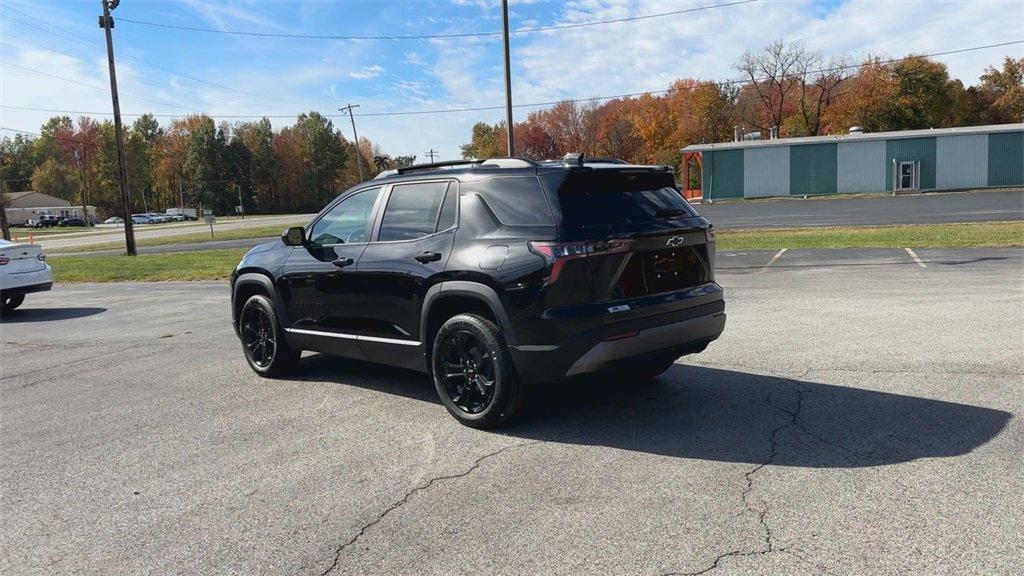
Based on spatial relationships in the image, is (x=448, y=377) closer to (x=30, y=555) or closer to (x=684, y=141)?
(x=30, y=555)

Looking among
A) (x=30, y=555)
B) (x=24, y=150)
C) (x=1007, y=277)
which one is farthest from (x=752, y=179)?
(x=24, y=150)

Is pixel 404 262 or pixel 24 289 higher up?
pixel 404 262

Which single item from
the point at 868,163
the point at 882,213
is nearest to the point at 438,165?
the point at 882,213

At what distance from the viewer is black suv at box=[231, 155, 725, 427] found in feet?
14.8

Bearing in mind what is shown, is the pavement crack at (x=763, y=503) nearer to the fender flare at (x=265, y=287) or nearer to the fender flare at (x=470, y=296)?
the fender flare at (x=470, y=296)

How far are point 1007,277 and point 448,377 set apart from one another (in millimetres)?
10150

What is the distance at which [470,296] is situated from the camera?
4.84 metres

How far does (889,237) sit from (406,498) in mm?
18319

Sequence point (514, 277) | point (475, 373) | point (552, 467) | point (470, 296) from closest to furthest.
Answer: point (552, 467) < point (514, 277) < point (470, 296) < point (475, 373)

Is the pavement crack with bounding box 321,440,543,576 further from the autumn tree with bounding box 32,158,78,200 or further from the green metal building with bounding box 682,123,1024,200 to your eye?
the autumn tree with bounding box 32,158,78,200

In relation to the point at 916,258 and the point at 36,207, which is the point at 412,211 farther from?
the point at 36,207

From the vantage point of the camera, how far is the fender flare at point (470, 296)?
4672mm

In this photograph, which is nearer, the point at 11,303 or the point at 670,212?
the point at 670,212

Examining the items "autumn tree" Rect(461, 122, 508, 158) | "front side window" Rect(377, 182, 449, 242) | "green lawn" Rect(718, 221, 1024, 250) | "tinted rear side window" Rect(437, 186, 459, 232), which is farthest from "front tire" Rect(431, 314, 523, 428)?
"autumn tree" Rect(461, 122, 508, 158)
